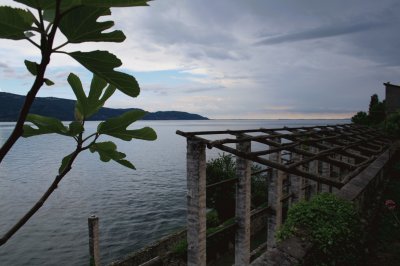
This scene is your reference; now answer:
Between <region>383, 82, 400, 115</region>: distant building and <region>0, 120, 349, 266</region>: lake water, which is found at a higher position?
<region>383, 82, 400, 115</region>: distant building

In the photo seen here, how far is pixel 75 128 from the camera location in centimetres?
99

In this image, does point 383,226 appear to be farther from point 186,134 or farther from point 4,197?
point 4,197

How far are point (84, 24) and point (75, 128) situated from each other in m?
0.35

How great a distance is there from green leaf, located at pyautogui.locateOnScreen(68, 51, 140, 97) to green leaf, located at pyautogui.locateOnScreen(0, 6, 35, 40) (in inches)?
4.8

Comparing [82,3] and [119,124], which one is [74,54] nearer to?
[82,3]

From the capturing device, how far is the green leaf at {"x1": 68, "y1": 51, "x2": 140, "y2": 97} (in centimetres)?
86

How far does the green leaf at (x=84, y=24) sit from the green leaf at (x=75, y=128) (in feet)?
0.93

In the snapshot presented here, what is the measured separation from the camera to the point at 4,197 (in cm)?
5106

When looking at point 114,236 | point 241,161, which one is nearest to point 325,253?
point 241,161

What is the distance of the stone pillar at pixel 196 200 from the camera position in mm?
11797

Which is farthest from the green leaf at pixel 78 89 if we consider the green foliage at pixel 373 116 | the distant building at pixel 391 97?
the green foliage at pixel 373 116

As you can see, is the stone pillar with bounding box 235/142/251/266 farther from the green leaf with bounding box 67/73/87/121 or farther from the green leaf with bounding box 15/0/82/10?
the green leaf with bounding box 15/0/82/10

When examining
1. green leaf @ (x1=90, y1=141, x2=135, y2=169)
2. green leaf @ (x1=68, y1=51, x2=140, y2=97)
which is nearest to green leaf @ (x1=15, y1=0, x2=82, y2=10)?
green leaf @ (x1=68, y1=51, x2=140, y2=97)

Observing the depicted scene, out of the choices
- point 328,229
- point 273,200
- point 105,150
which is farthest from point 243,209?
point 105,150
